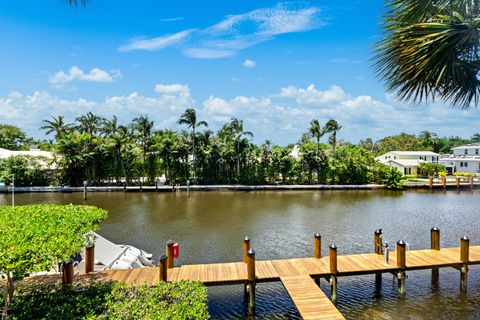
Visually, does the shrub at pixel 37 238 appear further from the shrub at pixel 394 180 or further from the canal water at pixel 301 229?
the shrub at pixel 394 180

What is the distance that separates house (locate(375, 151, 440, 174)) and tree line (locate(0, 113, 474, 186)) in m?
11.3

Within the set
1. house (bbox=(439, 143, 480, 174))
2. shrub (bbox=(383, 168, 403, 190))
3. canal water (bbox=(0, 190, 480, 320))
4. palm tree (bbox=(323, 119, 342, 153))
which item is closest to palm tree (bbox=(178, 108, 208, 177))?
canal water (bbox=(0, 190, 480, 320))

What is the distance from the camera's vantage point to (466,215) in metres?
21.5

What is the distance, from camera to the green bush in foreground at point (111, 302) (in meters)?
6.11

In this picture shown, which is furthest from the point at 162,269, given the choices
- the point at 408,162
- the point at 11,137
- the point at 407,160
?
the point at 11,137

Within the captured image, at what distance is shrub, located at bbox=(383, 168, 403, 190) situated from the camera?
35.5m

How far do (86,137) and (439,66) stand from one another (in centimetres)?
3990

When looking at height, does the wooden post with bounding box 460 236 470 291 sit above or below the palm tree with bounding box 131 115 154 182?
below

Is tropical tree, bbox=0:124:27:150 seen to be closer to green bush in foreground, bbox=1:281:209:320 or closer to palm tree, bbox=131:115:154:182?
palm tree, bbox=131:115:154:182

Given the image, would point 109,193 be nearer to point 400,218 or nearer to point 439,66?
point 400,218

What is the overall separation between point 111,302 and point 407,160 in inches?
2097

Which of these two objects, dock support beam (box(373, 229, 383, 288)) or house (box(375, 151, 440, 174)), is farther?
house (box(375, 151, 440, 174))

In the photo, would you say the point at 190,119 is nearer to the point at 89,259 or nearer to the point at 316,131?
the point at 316,131

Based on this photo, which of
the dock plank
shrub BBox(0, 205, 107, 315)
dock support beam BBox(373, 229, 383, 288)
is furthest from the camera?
dock support beam BBox(373, 229, 383, 288)
